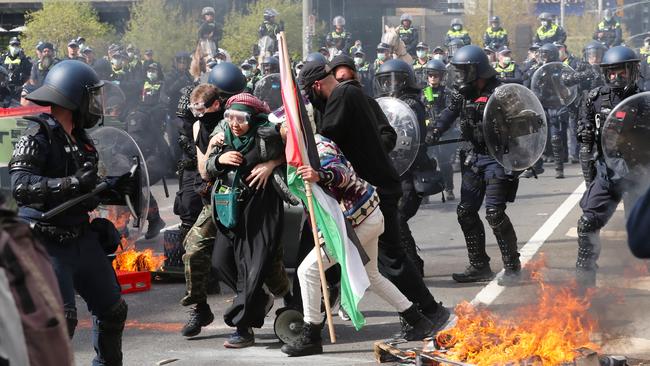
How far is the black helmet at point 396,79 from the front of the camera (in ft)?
31.3

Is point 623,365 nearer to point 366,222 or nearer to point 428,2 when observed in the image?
point 366,222

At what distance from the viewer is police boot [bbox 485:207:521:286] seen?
866cm

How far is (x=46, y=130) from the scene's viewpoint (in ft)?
17.2

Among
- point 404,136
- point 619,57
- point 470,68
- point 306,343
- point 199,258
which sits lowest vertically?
point 306,343

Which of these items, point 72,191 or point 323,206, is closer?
point 72,191

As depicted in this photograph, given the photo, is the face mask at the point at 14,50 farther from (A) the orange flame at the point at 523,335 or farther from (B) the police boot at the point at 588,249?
(A) the orange flame at the point at 523,335

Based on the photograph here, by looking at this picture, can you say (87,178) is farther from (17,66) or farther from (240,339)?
(17,66)

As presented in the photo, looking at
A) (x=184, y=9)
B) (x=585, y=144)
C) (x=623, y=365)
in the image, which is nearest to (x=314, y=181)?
(x=623, y=365)

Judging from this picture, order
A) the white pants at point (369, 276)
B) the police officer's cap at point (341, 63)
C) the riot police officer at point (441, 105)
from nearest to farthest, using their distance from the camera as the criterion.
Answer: the white pants at point (369, 276) → the police officer's cap at point (341, 63) → the riot police officer at point (441, 105)

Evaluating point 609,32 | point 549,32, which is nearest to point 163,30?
point 549,32

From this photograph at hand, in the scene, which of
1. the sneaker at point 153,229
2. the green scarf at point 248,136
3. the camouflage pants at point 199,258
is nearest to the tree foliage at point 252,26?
the sneaker at point 153,229

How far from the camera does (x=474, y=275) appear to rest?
8.94 meters

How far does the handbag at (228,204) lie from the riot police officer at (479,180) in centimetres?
254

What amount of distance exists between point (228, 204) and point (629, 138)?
269 centimetres
